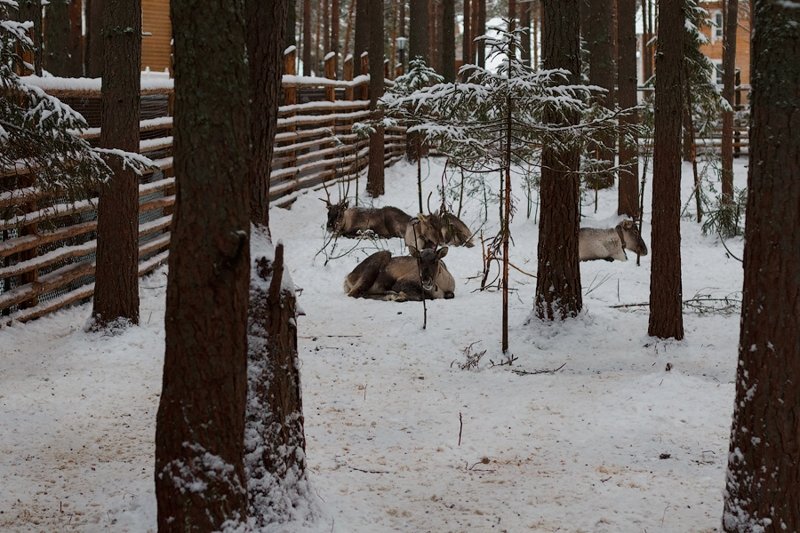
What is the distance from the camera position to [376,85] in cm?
2127

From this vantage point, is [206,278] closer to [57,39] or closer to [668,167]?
[668,167]

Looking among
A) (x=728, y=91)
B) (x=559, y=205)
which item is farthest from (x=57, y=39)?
(x=728, y=91)

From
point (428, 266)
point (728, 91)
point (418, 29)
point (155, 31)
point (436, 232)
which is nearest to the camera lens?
point (428, 266)

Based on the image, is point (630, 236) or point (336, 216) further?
point (336, 216)

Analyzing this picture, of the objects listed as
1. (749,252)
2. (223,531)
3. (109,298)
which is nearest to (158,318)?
(109,298)

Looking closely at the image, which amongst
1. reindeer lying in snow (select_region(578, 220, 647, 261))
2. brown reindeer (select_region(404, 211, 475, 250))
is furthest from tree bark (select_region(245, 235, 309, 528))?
reindeer lying in snow (select_region(578, 220, 647, 261))

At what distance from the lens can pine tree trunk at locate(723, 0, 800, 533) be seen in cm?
419

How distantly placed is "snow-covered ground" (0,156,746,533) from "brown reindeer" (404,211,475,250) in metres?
3.25

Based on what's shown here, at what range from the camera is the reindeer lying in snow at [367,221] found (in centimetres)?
1645

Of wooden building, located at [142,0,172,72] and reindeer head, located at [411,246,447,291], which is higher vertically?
wooden building, located at [142,0,172,72]

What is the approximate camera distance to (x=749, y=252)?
14.5 feet

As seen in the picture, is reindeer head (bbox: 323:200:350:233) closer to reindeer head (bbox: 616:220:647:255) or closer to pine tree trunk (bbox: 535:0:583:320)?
reindeer head (bbox: 616:220:647:255)

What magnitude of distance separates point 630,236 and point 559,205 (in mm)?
6109

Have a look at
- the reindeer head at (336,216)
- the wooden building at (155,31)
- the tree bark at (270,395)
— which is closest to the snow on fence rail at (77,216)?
the reindeer head at (336,216)
